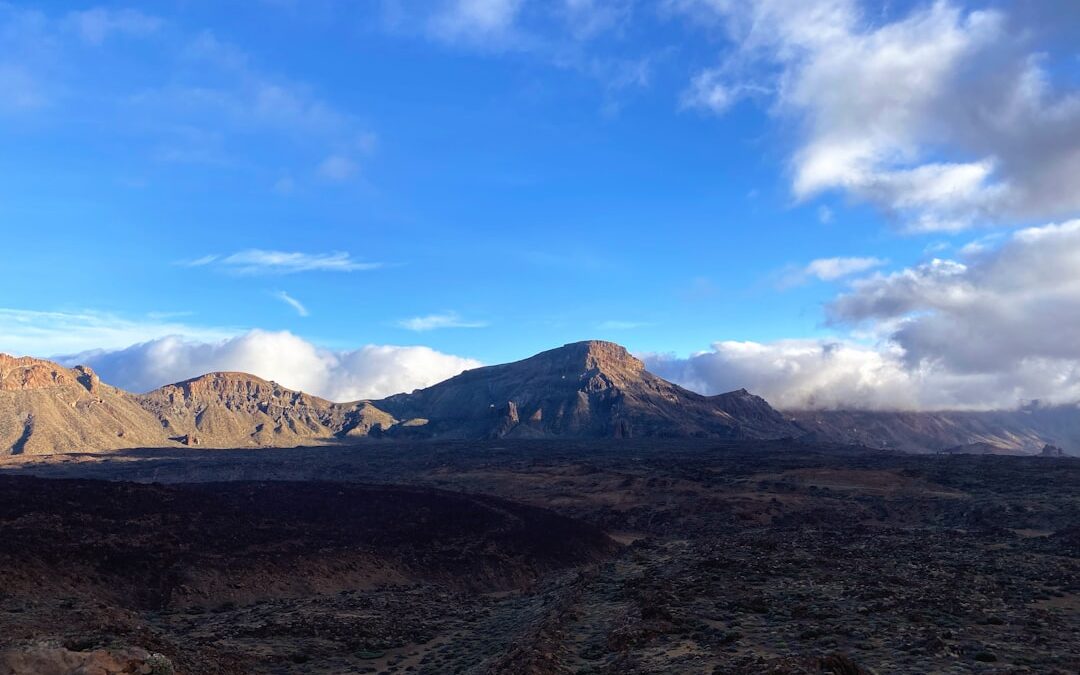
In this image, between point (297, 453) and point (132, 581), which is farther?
point (297, 453)

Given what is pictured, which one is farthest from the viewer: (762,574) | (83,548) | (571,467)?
(571,467)

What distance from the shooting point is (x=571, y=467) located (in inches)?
5025

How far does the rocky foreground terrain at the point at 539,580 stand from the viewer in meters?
21.9

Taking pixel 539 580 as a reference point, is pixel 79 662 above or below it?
above

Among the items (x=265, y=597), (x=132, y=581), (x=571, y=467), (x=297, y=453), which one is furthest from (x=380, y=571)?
(x=297, y=453)

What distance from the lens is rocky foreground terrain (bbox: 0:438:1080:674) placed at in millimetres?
21891

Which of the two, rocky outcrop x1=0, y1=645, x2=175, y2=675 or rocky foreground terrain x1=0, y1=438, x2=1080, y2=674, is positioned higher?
rocky outcrop x1=0, y1=645, x2=175, y2=675

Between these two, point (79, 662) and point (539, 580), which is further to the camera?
point (539, 580)

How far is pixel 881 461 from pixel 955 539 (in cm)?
8956

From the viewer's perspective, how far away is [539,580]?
4825 centimetres

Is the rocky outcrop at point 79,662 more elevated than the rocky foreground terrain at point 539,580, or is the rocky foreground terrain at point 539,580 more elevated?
the rocky outcrop at point 79,662

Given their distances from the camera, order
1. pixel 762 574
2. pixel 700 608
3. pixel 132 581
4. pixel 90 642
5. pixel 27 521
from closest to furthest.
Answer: pixel 90 642 < pixel 700 608 < pixel 762 574 < pixel 132 581 < pixel 27 521

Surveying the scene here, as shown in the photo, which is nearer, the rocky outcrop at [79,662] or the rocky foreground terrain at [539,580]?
the rocky outcrop at [79,662]

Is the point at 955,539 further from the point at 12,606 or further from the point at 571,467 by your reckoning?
the point at 571,467
